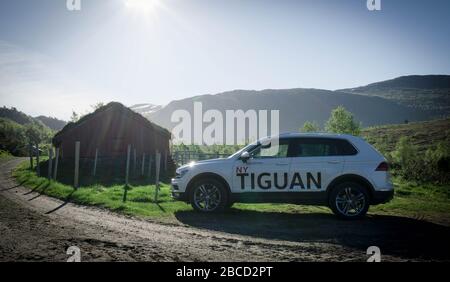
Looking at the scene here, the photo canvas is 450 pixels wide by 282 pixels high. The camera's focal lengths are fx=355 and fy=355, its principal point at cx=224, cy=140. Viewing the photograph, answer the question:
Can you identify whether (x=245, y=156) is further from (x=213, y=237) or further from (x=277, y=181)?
(x=213, y=237)

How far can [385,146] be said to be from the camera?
6675cm

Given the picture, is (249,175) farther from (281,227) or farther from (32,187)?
(32,187)

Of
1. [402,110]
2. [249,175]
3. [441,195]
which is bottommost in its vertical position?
[441,195]

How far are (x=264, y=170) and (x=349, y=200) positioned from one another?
217 centimetres

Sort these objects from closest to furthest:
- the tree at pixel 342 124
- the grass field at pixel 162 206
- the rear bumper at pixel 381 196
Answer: the rear bumper at pixel 381 196
the grass field at pixel 162 206
the tree at pixel 342 124

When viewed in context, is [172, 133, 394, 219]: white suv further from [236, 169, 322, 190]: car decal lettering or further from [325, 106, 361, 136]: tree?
[325, 106, 361, 136]: tree

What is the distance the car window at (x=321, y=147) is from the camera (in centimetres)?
885

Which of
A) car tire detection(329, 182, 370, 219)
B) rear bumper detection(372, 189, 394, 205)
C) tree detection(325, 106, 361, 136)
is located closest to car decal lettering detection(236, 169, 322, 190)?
car tire detection(329, 182, 370, 219)

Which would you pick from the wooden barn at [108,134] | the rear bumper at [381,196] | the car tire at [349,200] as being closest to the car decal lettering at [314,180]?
the car tire at [349,200]

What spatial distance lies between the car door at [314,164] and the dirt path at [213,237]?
2.84 ft

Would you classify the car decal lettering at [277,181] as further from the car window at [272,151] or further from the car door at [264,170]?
the car window at [272,151]
